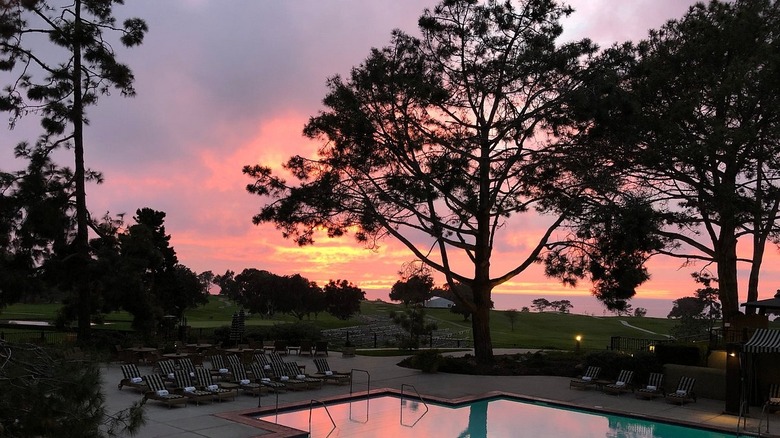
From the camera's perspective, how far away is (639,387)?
840 inches

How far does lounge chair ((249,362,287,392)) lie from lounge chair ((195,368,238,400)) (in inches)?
38.8

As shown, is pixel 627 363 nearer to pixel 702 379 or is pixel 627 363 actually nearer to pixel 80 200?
pixel 702 379

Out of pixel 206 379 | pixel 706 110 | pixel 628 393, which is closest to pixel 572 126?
pixel 706 110

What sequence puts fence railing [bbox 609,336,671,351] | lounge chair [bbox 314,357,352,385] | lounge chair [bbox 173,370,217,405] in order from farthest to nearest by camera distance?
fence railing [bbox 609,336,671,351], lounge chair [bbox 314,357,352,385], lounge chair [bbox 173,370,217,405]

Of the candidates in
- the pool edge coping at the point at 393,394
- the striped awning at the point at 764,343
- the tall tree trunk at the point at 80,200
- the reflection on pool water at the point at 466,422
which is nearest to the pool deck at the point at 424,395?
the pool edge coping at the point at 393,394

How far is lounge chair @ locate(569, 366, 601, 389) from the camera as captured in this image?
21.4 metres

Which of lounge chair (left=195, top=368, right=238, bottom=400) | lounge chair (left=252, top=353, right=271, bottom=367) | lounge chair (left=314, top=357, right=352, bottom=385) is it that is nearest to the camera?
lounge chair (left=195, top=368, right=238, bottom=400)

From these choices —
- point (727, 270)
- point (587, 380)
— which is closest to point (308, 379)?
point (587, 380)

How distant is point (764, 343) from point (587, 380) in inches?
233

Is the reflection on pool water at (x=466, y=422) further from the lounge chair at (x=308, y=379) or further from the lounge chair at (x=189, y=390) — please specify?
the lounge chair at (x=308, y=379)

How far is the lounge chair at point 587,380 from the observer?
21383mm

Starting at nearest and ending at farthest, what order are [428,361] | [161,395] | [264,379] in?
[161,395] → [264,379] → [428,361]

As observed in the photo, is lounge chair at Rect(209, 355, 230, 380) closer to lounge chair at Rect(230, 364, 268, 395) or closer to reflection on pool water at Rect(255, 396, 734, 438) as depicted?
lounge chair at Rect(230, 364, 268, 395)

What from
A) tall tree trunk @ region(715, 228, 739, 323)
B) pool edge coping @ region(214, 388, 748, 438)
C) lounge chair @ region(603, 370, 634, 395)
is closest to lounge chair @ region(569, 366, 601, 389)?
lounge chair @ region(603, 370, 634, 395)
